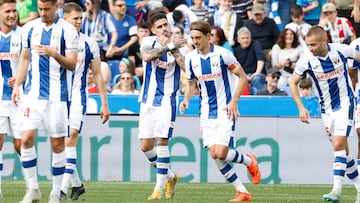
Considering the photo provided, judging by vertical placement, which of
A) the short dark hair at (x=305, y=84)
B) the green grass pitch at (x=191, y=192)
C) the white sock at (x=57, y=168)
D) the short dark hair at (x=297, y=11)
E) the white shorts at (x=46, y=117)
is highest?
the short dark hair at (x=297, y=11)

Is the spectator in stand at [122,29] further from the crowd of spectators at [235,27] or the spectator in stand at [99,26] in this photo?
the spectator in stand at [99,26]

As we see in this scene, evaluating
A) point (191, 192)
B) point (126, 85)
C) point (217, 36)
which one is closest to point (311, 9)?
point (217, 36)

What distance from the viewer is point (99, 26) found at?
23750mm

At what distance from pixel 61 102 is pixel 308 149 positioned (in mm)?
7502

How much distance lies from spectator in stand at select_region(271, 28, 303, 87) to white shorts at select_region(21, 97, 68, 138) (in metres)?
9.59

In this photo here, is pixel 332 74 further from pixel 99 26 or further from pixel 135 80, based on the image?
pixel 99 26

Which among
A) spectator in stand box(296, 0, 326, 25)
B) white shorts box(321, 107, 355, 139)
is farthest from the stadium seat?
white shorts box(321, 107, 355, 139)

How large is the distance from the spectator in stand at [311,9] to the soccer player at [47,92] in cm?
1147

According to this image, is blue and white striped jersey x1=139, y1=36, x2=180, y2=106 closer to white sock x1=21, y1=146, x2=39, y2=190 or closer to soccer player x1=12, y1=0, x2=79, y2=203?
soccer player x1=12, y1=0, x2=79, y2=203

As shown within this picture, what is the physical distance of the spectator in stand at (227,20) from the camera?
23594 mm

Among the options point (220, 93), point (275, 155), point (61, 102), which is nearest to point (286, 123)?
point (275, 155)

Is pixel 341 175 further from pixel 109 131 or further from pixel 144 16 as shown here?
pixel 144 16

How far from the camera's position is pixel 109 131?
20188 millimetres

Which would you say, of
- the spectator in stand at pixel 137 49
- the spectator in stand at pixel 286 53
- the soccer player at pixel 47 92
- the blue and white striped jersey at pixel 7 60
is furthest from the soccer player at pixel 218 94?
the spectator in stand at pixel 137 49
